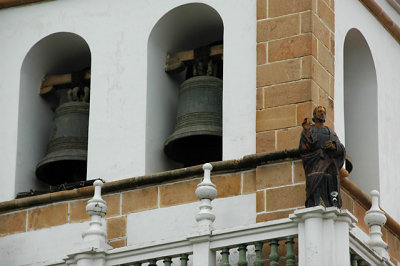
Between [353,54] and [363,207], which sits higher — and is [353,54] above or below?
above

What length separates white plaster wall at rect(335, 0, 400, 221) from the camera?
25625 millimetres

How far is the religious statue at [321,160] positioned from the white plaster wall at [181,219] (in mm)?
1213

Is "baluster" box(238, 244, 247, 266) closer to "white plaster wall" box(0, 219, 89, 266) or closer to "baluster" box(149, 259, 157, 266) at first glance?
"baluster" box(149, 259, 157, 266)

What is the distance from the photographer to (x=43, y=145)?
87.2 ft

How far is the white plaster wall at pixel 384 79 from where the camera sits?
25.6 m

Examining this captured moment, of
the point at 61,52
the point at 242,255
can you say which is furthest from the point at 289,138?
the point at 61,52

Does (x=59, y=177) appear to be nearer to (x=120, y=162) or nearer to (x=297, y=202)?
(x=120, y=162)

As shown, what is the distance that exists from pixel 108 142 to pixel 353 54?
3.36 meters

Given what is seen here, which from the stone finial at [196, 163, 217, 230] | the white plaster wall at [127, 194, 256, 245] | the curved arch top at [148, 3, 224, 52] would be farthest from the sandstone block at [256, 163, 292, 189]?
the curved arch top at [148, 3, 224, 52]

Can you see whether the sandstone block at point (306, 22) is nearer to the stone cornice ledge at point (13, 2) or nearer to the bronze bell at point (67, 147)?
the bronze bell at point (67, 147)

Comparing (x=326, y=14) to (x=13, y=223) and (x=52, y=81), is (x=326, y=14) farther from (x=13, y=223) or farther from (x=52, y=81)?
(x=13, y=223)

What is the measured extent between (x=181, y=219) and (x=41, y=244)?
5.93 ft

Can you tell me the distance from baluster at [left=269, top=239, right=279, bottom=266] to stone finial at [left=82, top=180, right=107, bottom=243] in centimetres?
211

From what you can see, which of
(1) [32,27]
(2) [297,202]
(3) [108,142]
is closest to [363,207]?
(2) [297,202]
